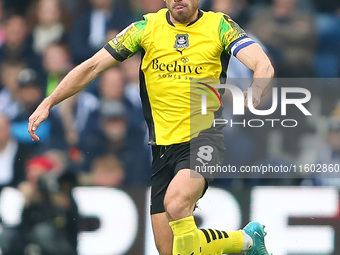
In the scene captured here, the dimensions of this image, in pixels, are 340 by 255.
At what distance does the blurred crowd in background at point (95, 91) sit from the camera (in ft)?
29.5

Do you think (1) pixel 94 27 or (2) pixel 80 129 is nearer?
(2) pixel 80 129

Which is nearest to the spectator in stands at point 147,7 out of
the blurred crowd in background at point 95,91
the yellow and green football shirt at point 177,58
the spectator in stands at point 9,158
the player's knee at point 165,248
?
the blurred crowd in background at point 95,91

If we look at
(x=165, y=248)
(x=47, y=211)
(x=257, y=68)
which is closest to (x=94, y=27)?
(x=47, y=211)

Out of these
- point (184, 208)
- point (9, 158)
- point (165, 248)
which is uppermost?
point (9, 158)

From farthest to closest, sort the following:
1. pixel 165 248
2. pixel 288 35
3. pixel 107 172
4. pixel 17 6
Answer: pixel 17 6, pixel 288 35, pixel 107 172, pixel 165 248

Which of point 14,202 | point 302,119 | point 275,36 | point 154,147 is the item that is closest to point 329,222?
point 302,119

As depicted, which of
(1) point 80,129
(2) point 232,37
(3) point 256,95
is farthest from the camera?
(1) point 80,129

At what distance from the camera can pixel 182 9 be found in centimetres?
680

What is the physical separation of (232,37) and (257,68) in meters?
0.45

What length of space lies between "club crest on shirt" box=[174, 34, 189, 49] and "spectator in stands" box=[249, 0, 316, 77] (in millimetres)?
2502

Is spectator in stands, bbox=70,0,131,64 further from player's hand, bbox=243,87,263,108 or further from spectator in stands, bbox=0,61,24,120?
player's hand, bbox=243,87,263,108

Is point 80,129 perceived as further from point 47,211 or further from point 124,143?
point 47,211

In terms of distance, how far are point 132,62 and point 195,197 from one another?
313 cm

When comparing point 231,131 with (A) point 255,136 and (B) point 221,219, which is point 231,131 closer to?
(A) point 255,136
